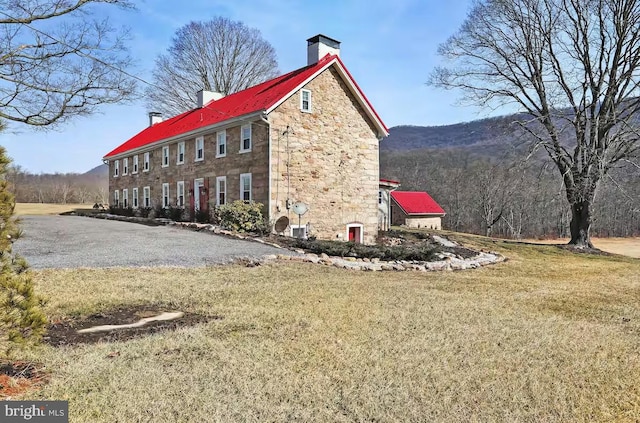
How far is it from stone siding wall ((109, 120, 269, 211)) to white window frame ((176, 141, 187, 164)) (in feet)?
0.65

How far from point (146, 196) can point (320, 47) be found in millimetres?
15634

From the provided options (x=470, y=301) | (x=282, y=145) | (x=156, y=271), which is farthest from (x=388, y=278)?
(x=282, y=145)

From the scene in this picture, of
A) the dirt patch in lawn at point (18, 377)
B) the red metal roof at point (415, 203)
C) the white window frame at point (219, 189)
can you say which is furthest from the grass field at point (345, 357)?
the red metal roof at point (415, 203)

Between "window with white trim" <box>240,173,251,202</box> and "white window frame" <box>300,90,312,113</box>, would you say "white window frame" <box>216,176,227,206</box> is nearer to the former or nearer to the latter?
"window with white trim" <box>240,173,251,202</box>

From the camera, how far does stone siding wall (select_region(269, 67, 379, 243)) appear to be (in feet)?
56.6

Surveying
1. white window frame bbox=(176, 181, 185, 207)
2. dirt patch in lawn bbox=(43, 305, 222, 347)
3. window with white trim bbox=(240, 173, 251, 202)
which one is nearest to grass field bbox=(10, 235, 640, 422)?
dirt patch in lawn bbox=(43, 305, 222, 347)

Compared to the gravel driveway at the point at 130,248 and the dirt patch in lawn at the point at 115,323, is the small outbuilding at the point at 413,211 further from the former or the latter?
the dirt patch in lawn at the point at 115,323

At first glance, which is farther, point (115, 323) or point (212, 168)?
point (212, 168)

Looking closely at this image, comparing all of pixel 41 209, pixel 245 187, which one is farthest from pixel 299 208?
pixel 41 209

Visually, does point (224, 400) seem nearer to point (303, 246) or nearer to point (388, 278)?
point (388, 278)

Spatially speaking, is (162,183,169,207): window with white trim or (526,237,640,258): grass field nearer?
(162,183,169,207): window with white trim

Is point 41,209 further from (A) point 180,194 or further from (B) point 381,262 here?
(B) point 381,262

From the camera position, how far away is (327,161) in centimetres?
1878

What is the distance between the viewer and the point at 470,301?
7.79m
